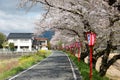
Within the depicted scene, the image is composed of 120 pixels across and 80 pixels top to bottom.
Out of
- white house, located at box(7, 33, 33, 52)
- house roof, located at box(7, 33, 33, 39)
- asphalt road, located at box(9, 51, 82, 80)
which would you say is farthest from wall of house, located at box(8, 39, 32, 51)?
asphalt road, located at box(9, 51, 82, 80)

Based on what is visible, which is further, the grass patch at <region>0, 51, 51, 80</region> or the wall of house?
the wall of house

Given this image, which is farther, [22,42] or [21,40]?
[22,42]

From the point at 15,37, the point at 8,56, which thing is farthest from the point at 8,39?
A: the point at 8,56

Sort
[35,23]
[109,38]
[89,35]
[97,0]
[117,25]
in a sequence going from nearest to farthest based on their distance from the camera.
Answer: [97,0]
[89,35]
[117,25]
[109,38]
[35,23]

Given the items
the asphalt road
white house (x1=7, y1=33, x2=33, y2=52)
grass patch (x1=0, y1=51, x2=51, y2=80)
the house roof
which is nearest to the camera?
the asphalt road

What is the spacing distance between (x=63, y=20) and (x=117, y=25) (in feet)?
44.2

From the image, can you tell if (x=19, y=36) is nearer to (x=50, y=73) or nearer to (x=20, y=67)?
(x=20, y=67)

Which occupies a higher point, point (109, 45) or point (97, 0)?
point (97, 0)

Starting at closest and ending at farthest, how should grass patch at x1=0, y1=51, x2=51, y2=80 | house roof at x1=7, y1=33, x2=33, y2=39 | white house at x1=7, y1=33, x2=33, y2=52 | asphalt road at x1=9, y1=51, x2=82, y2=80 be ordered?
asphalt road at x1=9, y1=51, x2=82, y2=80, grass patch at x1=0, y1=51, x2=51, y2=80, white house at x1=7, y1=33, x2=33, y2=52, house roof at x1=7, y1=33, x2=33, y2=39

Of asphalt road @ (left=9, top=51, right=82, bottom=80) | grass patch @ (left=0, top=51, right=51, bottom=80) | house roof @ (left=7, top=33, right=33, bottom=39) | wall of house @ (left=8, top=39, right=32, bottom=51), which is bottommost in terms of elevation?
asphalt road @ (left=9, top=51, right=82, bottom=80)

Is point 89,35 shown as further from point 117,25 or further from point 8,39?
point 8,39

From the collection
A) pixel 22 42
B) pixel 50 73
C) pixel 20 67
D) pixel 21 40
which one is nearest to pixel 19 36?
pixel 21 40

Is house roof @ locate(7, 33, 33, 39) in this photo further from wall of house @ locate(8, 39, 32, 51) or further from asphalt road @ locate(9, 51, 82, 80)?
asphalt road @ locate(9, 51, 82, 80)

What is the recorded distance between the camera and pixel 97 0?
53.3ft
